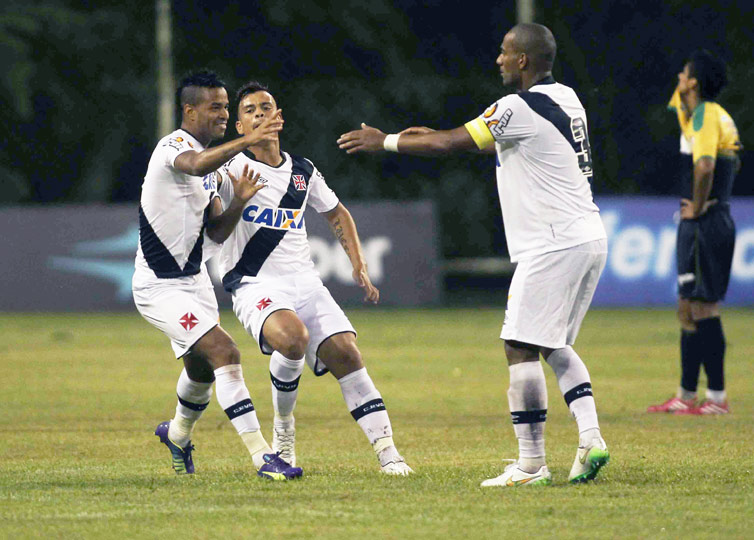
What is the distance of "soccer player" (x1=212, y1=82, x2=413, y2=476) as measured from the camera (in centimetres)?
778

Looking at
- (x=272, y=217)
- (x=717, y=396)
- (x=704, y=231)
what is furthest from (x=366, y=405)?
(x=704, y=231)

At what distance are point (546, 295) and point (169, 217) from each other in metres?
2.18

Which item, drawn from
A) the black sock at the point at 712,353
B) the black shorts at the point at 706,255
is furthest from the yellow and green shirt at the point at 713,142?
the black sock at the point at 712,353

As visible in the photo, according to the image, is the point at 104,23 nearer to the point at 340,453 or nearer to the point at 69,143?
the point at 69,143

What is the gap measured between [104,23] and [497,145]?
27993mm

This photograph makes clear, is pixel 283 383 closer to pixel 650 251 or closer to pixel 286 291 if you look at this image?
pixel 286 291

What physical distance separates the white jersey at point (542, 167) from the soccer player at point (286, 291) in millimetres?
1314

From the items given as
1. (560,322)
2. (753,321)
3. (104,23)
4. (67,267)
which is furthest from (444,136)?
(104,23)

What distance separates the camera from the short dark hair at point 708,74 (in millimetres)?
10797

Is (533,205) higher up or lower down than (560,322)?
higher up

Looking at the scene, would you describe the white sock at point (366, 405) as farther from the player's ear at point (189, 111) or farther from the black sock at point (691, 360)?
the black sock at point (691, 360)

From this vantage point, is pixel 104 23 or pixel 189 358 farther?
pixel 104 23

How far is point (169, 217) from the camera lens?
768cm

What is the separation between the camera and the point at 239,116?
8.20m
